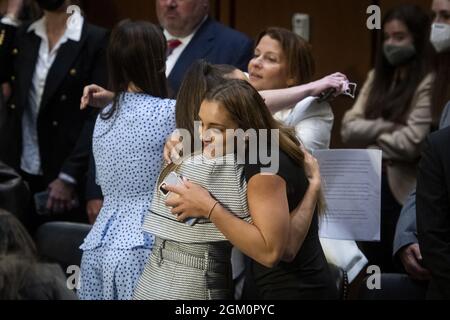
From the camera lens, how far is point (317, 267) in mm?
2510

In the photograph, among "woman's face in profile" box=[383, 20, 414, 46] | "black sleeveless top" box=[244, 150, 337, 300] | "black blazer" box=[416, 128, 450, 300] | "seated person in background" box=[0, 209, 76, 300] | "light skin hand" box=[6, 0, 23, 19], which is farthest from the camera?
"light skin hand" box=[6, 0, 23, 19]

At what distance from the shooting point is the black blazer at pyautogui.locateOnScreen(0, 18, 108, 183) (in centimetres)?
360

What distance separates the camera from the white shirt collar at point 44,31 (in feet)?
12.0

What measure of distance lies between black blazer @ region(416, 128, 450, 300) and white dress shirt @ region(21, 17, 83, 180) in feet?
5.08

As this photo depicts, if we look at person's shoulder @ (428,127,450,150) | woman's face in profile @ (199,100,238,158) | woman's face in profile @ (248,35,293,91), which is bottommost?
person's shoulder @ (428,127,450,150)

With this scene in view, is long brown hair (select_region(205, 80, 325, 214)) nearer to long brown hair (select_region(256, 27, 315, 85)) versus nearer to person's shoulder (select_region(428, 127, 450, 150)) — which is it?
person's shoulder (select_region(428, 127, 450, 150))

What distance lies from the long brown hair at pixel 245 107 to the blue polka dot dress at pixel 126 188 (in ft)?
1.02

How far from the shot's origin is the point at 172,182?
2451 millimetres

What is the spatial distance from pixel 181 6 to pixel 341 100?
0.91 m

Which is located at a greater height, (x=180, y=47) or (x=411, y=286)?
(x=180, y=47)

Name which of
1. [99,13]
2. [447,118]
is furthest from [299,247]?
[99,13]

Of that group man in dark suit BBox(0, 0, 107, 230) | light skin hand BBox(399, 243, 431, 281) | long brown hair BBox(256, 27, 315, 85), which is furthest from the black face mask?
light skin hand BBox(399, 243, 431, 281)

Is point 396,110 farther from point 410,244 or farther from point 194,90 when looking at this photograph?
point 194,90
